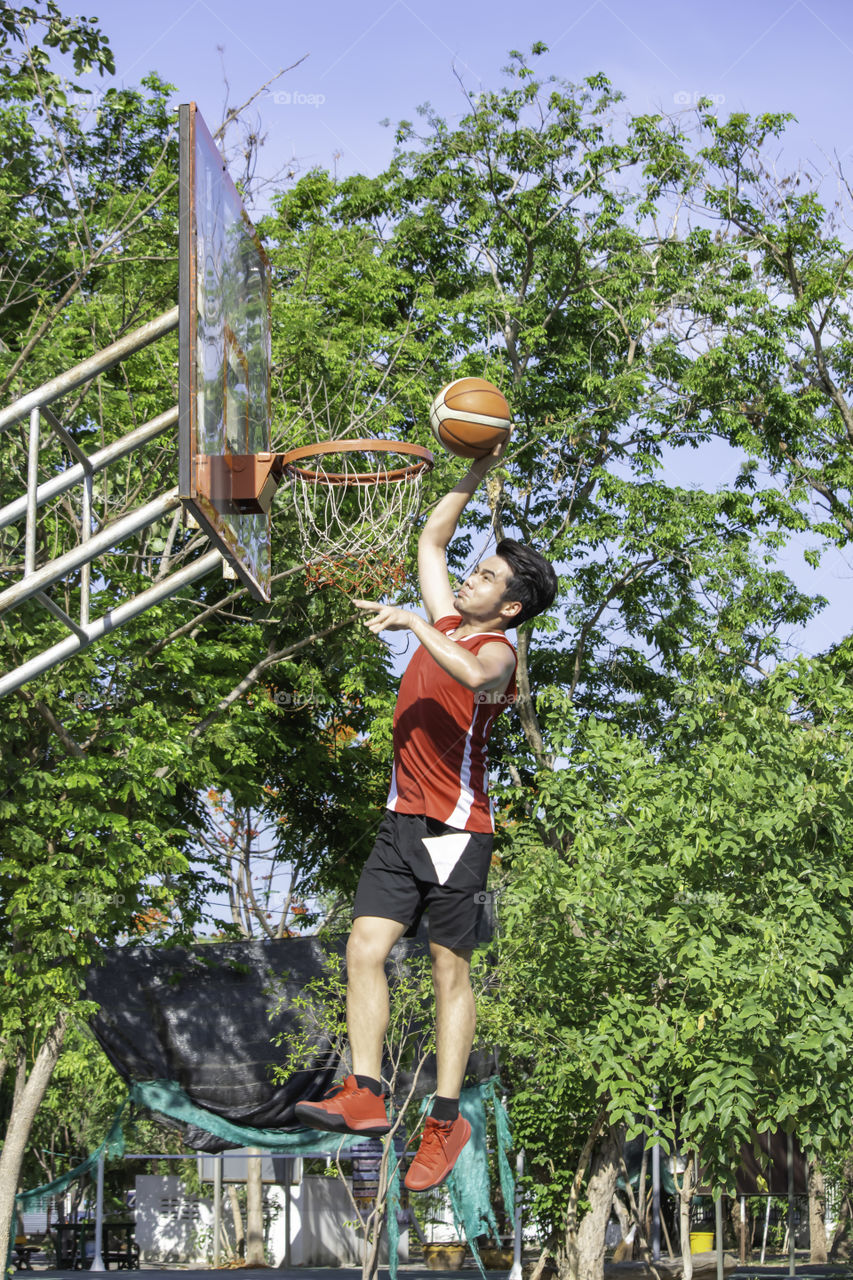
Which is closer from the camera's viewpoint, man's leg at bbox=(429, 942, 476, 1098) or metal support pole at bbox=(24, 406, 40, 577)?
man's leg at bbox=(429, 942, 476, 1098)

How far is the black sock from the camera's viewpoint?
13.9 feet

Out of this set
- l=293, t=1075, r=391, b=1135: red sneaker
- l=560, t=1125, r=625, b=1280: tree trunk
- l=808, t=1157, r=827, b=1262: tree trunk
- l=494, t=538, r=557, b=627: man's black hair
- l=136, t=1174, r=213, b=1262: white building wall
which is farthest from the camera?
l=808, t=1157, r=827, b=1262: tree trunk

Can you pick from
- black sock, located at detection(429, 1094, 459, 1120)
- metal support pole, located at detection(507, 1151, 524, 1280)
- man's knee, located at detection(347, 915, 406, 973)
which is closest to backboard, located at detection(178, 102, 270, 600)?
man's knee, located at detection(347, 915, 406, 973)

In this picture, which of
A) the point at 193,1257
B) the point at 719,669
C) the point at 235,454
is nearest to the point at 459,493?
the point at 235,454

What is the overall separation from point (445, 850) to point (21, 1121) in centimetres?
1187

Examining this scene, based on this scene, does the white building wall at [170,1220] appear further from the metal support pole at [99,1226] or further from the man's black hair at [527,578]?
the man's black hair at [527,578]

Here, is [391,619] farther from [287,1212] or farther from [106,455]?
[287,1212]

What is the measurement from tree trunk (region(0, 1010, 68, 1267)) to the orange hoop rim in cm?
912

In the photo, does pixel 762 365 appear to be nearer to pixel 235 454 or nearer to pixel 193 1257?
pixel 235 454

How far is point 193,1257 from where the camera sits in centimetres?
2547

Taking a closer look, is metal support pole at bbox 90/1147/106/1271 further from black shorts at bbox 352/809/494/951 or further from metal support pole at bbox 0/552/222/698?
black shorts at bbox 352/809/494/951

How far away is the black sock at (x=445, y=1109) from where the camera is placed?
4230mm

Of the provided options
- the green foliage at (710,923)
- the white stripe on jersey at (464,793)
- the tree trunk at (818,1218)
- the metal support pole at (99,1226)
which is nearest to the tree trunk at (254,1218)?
the metal support pole at (99,1226)

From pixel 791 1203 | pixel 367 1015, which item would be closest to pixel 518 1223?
pixel 791 1203
